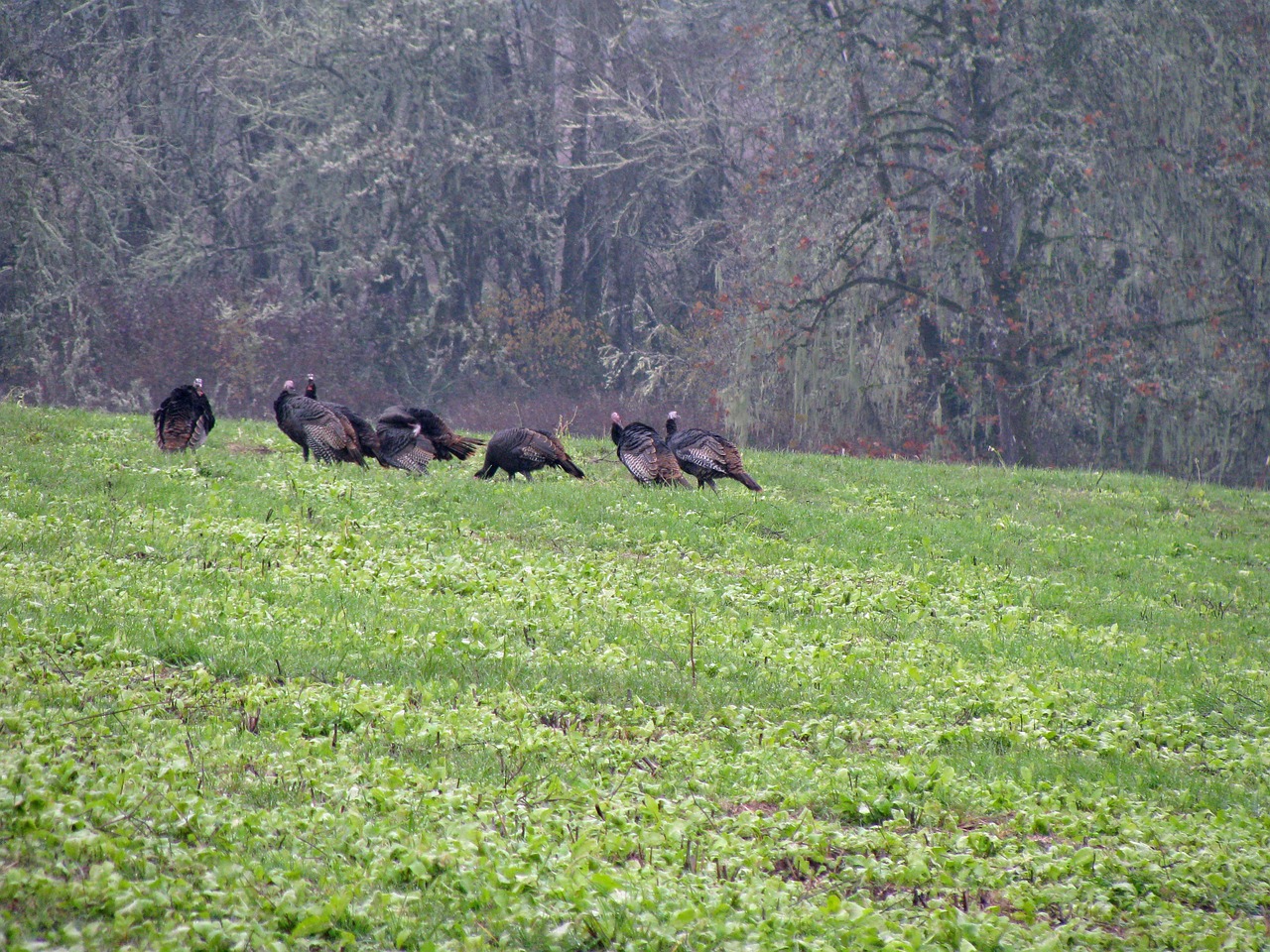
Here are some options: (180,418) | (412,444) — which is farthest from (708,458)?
(180,418)

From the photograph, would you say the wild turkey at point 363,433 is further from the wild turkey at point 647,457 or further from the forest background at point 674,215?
the forest background at point 674,215

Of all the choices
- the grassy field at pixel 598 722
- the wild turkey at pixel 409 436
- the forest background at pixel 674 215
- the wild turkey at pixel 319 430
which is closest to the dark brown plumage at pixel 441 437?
the wild turkey at pixel 409 436

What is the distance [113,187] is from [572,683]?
34704 millimetres

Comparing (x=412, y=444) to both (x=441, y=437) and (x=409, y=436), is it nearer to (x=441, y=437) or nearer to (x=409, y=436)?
(x=409, y=436)

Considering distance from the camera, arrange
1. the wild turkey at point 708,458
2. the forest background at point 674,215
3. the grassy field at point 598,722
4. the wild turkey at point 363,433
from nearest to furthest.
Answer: the grassy field at point 598,722 < the wild turkey at point 708,458 < the wild turkey at point 363,433 < the forest background at point 674,215

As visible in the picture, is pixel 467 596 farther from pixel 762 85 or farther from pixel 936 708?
pixel 762 85

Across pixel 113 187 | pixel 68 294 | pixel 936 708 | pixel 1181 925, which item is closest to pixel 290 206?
pixel 113 187

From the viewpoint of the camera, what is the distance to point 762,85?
31172mm

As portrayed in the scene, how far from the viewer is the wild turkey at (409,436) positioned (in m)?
16.2

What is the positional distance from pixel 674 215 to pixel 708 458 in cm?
2907

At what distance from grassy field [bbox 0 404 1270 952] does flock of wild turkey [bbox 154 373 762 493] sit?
0.87m

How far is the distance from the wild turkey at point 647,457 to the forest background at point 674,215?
41.5 ft

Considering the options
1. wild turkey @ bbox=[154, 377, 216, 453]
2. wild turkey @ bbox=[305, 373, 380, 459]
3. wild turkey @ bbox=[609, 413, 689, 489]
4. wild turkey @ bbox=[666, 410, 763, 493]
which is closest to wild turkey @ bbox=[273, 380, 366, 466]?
wild turkey @ bbox=[305, 373, 380, 459]

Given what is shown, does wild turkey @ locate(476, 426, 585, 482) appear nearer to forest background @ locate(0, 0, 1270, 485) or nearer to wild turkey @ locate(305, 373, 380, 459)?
wild turkey @ locate(305, 373, 380, 459)
